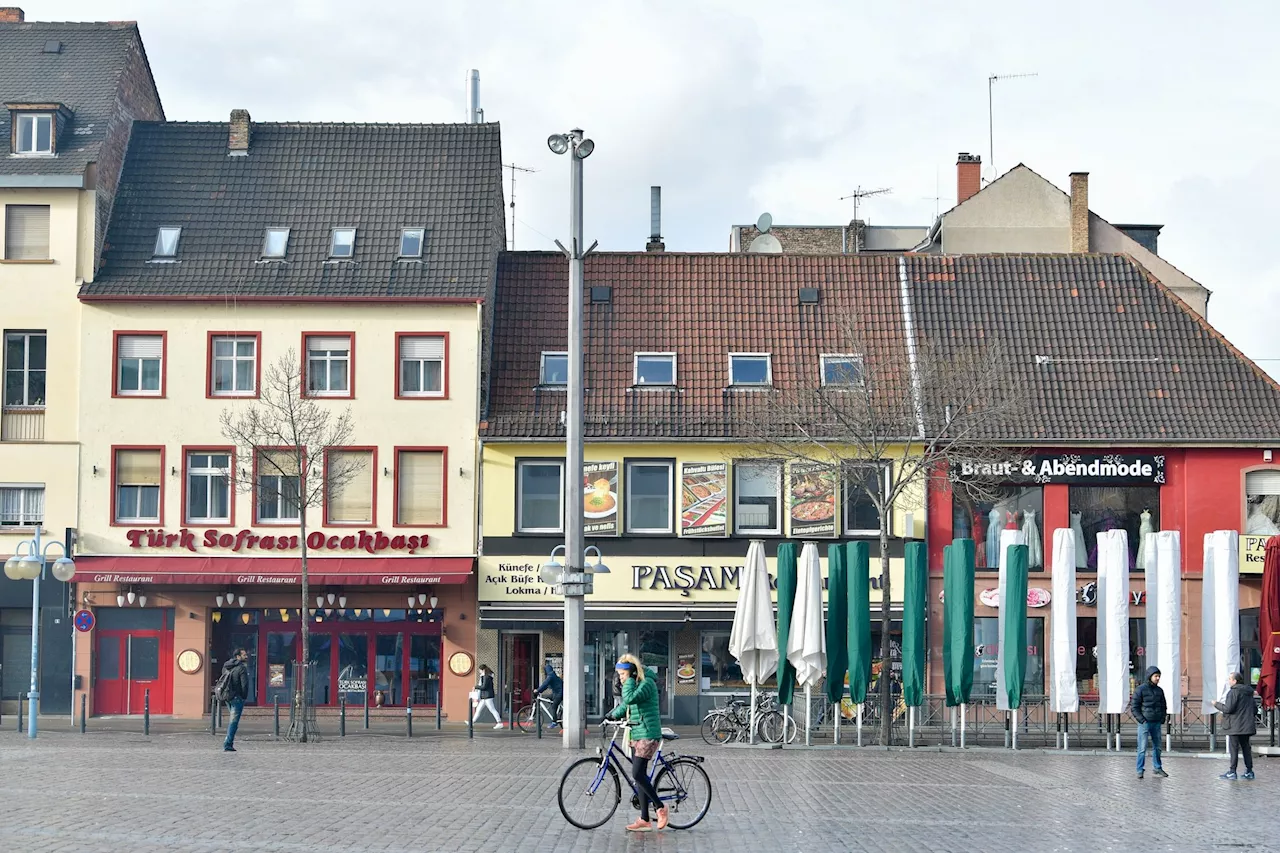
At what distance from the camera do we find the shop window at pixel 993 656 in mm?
37844

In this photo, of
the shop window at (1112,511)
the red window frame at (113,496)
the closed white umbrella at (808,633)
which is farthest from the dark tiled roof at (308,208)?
the shop window at (1112,511)

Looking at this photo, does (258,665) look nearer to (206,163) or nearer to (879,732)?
(206,163)

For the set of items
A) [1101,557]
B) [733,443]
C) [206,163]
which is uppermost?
[206,163]

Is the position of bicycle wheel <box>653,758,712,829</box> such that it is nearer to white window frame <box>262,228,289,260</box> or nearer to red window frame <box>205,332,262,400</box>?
red window frame <box>205,332,262,400</box>

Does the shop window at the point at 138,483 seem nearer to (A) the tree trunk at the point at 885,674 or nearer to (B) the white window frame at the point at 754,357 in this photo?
(B) the white window frame at the point at 754,357

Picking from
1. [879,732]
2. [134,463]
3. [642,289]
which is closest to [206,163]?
[134,463]

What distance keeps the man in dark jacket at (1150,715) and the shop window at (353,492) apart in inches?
765

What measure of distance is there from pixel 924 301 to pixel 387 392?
1309 cm

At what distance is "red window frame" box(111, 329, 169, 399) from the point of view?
3884 cm

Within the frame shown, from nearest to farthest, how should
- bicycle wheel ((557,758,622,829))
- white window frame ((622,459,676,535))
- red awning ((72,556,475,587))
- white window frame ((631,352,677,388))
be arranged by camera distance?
bicycle wheel ((557,758,622,829)) → red awning ((72,556,475,587)) → white window frame ((622,459,676,535)) → white window frame ((631,352,677,388))

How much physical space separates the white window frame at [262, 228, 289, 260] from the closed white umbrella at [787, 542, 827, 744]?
53.8ft

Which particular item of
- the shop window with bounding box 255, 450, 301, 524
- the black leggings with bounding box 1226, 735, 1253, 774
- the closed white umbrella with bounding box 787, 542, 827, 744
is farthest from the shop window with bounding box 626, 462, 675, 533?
the black leggings with bounding box 1226, 735, 1253, 774

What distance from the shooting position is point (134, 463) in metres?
39.0

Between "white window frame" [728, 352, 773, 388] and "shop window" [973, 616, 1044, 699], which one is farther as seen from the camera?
"white window frame" [728, 352, 773, 388]
